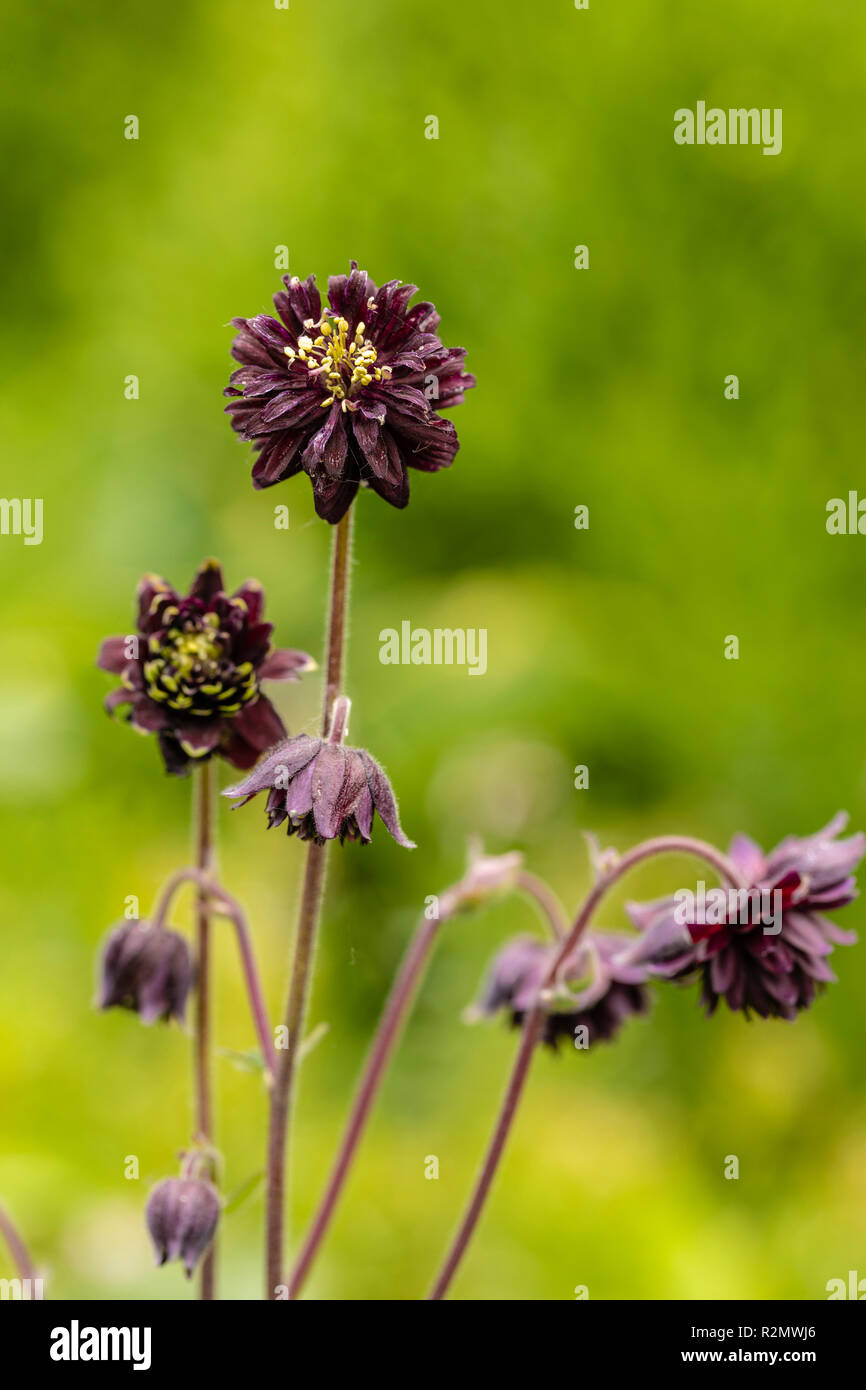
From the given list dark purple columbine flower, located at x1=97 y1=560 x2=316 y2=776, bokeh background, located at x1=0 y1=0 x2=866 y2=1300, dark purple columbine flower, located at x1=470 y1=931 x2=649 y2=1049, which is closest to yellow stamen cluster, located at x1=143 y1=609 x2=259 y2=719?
dark purple columbine flower, located at x1=97 y1=560 x2=316 y2=776

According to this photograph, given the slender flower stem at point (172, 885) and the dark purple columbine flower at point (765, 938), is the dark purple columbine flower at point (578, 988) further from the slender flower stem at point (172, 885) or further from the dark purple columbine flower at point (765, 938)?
the slender flower stem at point (172, 885)

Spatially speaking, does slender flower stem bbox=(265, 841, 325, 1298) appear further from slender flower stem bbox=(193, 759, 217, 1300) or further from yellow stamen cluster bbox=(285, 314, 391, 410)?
yellow stamen cluster bbox=(285, 314, 391, 410)

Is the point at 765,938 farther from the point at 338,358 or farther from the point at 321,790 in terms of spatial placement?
the point at 338,358

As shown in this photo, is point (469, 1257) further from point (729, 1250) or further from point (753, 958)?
point (753, 958)

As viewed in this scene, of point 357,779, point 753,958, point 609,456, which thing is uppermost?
point 609,456

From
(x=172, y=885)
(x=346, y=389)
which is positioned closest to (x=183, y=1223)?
(x=172, y=885)

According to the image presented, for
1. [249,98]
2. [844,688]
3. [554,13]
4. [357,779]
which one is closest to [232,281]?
[249,98]
